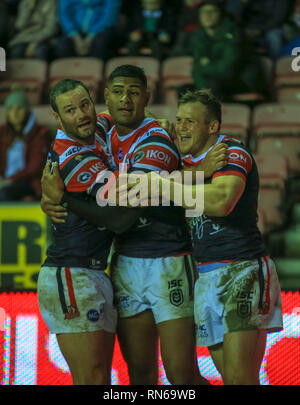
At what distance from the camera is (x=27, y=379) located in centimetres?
443

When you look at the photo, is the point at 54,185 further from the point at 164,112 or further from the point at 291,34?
the point at 291,34

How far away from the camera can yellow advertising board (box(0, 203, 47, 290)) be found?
17.7 feet

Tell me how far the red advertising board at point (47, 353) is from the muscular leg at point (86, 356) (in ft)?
2.52

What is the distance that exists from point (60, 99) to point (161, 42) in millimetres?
5085

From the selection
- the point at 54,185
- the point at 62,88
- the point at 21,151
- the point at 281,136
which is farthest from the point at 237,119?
the point at 54,185

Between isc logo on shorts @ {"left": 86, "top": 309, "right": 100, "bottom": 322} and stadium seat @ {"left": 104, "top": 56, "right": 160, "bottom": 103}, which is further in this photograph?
stadium seat @ {"left": 104, "top": 56, "right": 160, "bottom": 103}

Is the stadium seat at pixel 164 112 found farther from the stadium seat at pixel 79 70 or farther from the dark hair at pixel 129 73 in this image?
the dark hair at pixel 129 73

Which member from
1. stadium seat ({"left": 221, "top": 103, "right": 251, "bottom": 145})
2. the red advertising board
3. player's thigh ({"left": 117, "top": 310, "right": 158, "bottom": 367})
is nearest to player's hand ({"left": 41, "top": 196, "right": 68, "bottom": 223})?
player's thigh ({"left": 117, "top": 310, "right": 158, "bottom": 367})

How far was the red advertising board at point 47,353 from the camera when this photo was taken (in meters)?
4.37

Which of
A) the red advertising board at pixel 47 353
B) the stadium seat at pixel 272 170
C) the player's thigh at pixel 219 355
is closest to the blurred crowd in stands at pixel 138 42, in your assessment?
the stadium seat at pixel 272 170

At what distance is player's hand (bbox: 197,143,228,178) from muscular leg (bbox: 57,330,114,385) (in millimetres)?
937

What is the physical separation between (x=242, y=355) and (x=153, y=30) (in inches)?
229

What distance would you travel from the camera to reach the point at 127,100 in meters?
3.80

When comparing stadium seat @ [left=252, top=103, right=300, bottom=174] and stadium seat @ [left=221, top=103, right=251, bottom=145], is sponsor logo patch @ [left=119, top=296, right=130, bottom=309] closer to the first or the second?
stadium seat @ [left=221, top=103, right=251, bottom=145]
